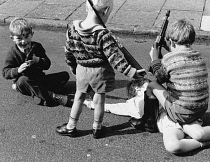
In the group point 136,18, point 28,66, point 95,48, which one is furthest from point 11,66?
point 136,18

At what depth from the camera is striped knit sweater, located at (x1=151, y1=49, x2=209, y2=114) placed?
380 cm

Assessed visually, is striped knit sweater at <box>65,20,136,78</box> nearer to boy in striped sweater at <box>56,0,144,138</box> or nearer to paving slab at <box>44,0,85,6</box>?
boy in striped sweater at <box>56,0,144,138</box>

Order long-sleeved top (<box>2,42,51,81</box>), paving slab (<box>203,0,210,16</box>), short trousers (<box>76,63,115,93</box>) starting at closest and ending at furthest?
short trousers (<box>76,63,115,93</box>)
long-sleeved top (<box>2,42,51,81</box>)
paving slab (<box>203,0,210,16</box>)

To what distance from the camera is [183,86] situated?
3.84m

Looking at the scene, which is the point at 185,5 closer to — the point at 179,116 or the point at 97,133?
the point at 179,116

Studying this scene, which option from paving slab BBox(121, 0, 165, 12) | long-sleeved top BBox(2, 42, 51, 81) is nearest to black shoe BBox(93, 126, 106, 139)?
long-sleeved top BBox(2, 42, 51, 81)

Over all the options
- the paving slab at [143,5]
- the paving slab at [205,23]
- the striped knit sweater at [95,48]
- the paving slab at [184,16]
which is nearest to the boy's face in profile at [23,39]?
the striped knit sweater at [95,48]

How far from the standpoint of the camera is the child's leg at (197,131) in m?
3.90

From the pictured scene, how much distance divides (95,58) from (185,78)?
0.85 meters

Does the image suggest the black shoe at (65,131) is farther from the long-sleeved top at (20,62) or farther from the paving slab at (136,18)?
the paving slab at (136,18)

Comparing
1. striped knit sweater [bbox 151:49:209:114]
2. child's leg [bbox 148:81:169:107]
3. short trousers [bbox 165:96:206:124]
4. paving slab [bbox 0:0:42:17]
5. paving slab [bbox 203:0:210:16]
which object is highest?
striped knit sweater [bbox 151:49:209:114]

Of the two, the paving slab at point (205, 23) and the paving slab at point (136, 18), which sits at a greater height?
the paving slab at point (205, 23)

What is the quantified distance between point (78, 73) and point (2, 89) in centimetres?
167

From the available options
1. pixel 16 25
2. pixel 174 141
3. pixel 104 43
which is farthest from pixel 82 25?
pixel 174 141
